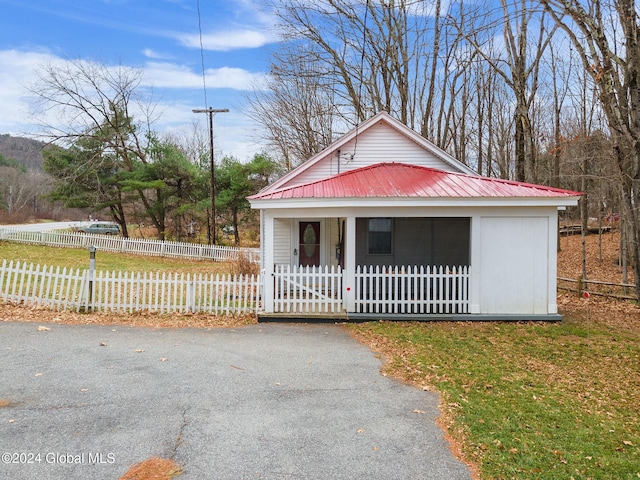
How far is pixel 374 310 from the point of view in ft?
34.7

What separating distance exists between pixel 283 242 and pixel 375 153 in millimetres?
4119

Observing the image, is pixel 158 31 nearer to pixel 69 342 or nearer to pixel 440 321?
pixel 69 342

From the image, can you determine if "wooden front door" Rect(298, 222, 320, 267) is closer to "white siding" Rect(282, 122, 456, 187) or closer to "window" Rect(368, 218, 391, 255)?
"white siding" Rect(282, 122, 456, 187)

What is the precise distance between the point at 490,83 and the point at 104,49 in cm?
2575

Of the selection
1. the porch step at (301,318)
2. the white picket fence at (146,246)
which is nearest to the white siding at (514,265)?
the porch step at (301,318)

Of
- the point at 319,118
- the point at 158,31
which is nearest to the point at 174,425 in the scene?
the point at 158,31

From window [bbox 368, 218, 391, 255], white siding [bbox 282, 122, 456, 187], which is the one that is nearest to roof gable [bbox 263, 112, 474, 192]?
white siding [bbox 282, 122, 456, 187]

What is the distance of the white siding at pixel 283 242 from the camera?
13.2 meters

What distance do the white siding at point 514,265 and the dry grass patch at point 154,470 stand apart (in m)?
8.09

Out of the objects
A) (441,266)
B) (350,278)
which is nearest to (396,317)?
(350,278)

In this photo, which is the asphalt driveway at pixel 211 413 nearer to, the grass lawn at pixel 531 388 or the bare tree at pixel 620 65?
the grass lawn at pixel 531 388

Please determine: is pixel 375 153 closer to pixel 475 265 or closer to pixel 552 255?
pixel 475 265

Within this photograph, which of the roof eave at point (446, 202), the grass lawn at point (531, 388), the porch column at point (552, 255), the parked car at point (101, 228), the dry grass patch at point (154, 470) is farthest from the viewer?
Result: the parked car at point (101, 228)

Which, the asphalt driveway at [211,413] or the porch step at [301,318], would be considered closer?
the asphalt driveway at [211,413]
